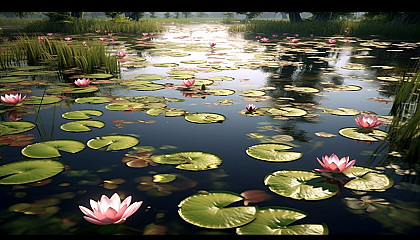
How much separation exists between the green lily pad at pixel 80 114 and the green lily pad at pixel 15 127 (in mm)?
262

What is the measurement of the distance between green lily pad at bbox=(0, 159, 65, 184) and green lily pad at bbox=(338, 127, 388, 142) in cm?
182

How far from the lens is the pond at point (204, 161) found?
4.03 ft

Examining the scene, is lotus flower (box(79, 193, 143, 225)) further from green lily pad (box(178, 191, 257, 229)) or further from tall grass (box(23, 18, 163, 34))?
tall grass (box(23, 18, 163, 34))

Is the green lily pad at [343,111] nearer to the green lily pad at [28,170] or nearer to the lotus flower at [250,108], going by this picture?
the lotus flower at [250,108]

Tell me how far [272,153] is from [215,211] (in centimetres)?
67

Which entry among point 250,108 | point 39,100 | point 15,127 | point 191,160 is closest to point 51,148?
point 15,127

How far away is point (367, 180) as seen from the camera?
1511 millimetres

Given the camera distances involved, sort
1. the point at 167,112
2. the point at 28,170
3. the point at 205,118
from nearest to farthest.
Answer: the point at 28,170 < the point at 205,118 < the point at 167,112

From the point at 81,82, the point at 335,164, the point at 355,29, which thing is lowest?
the point at 335,164

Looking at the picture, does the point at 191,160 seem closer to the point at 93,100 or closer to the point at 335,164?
the point at 335,164

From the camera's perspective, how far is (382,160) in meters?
1.76

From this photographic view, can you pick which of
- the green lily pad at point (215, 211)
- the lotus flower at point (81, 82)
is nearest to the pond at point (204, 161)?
the green lily pad at point (215, 211)
